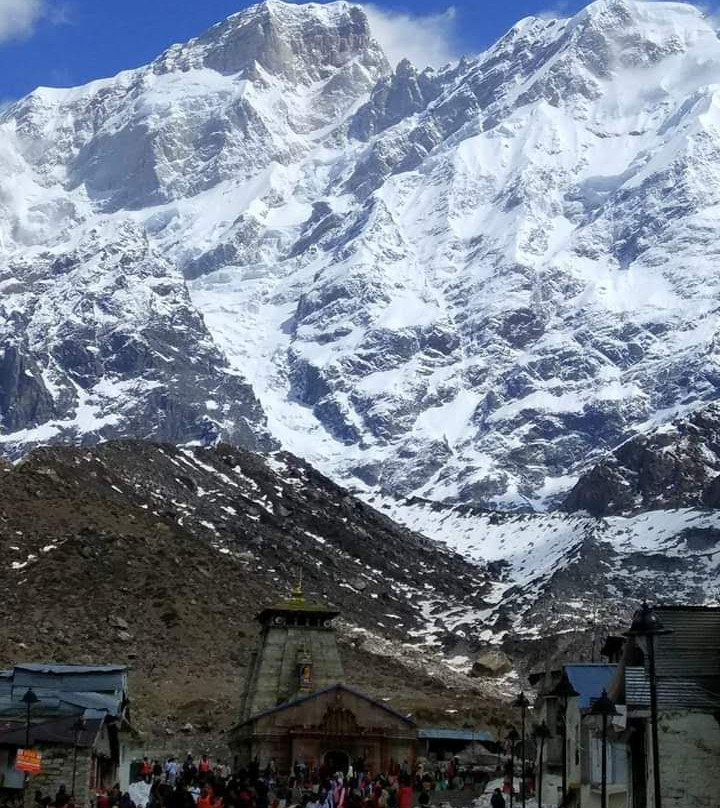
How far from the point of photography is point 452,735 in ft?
295

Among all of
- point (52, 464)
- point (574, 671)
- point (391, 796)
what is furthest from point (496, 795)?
point (52, 464)

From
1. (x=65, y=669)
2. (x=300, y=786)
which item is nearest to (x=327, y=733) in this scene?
(x=65, y=669)

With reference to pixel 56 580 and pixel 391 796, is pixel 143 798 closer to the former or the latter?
pixel 391 796

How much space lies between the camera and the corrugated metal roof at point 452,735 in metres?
→ 88.6

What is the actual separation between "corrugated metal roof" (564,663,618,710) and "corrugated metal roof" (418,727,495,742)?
33.2 metres

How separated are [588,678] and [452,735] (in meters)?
37.5

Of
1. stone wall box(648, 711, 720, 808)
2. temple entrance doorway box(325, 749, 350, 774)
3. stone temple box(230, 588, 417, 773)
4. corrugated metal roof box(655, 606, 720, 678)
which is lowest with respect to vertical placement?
stone wall box(648, 711, 720, 808)

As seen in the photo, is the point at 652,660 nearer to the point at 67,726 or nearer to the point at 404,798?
the point at 404,798

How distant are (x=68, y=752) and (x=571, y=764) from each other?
47.9 ft

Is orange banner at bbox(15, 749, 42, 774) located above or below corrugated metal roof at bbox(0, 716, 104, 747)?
below

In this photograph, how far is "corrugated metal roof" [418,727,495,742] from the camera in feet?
291

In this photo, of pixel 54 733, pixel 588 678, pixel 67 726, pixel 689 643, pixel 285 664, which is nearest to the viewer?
pixel 689 643

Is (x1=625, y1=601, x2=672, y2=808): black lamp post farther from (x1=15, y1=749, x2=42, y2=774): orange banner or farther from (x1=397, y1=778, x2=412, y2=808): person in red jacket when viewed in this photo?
(x1=15, y1=749, x2=42, y2=774): orange banner

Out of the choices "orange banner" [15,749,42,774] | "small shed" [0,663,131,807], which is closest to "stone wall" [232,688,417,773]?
"small shed" [0,663,131,807]
